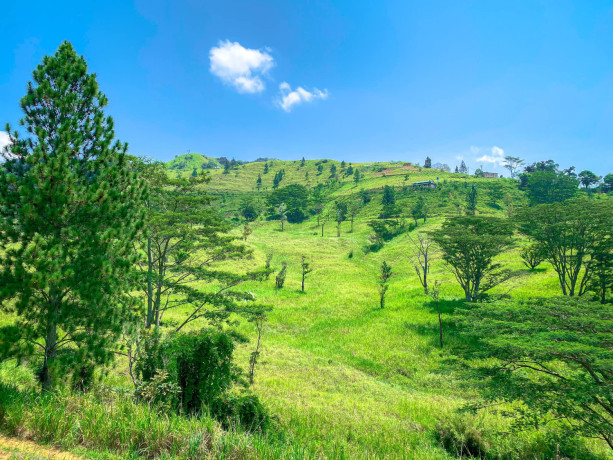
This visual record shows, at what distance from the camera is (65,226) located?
7520 millimetres

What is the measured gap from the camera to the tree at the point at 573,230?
25750 millimetres

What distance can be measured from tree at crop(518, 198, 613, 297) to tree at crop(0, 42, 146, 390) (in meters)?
37.7

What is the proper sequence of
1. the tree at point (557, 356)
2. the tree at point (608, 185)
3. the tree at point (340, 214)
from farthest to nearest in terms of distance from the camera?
the tree at point (608, 185)
the tree at point (340, 214)
the tree at point (557, 356)

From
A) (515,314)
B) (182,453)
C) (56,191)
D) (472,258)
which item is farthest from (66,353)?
(472,258)

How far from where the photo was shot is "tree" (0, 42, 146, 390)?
687 cm

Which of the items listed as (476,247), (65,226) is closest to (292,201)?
(476,247)

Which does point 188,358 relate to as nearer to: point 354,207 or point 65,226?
point 65,226

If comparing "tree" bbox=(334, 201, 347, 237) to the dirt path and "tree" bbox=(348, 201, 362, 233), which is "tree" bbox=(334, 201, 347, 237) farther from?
the dirt path

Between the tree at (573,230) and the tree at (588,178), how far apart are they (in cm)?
9746

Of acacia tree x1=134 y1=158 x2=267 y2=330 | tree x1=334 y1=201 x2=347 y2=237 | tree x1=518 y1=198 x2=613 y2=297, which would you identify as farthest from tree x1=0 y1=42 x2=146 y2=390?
tree x1=334 y1=201 x2=347 y2=237

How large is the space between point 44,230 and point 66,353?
3.94m

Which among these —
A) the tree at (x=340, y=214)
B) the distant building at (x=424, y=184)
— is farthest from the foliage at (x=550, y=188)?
the tree at (x=340, y=214)

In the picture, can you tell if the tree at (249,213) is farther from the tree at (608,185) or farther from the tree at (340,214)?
the tree at (608,185)

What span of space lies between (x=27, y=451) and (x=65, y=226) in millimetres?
5465
